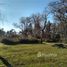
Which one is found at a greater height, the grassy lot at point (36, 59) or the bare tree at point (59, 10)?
the bare tree at point (59, 10)

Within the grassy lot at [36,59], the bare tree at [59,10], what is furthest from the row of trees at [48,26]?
the grassy lot at [36,59]

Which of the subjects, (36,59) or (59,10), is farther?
(59,10)

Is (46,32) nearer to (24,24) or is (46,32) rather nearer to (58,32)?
(58,32)

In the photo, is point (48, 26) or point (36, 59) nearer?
point (36, 59)

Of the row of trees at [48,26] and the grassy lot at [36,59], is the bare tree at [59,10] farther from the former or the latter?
the grassy lot at [36,59]

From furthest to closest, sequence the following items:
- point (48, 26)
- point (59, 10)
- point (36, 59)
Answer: point (48, 26)
point (59, 10)
point (36, 59)

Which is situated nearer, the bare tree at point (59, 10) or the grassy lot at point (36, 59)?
the grassy lot at point (36, 59)

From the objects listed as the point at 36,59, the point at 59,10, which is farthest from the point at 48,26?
the point at 36,59

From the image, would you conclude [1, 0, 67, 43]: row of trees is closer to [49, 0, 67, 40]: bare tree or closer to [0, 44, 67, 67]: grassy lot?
[49, 0, 67, 40]: bare tree

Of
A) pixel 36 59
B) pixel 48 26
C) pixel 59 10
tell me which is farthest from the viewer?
pixel 48 26

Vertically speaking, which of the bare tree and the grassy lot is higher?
the bare tree

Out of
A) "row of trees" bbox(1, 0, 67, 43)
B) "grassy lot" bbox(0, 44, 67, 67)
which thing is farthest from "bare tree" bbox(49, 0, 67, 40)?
"grassy lot" bbox(0, 44, 67, 67)

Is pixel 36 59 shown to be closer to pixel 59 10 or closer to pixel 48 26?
pixel 59 10

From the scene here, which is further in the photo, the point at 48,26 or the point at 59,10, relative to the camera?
the point at 48,26
